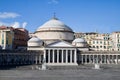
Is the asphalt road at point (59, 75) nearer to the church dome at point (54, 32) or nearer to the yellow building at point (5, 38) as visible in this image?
the yellow building at point (5, 38)

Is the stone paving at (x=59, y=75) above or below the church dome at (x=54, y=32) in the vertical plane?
below

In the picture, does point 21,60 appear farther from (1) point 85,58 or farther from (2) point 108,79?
(2) point 108,79

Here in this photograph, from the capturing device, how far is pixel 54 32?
131500 mm

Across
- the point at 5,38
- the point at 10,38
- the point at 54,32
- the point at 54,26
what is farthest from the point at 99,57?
the point at 5,38

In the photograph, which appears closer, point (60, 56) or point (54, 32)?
point (60, 56)

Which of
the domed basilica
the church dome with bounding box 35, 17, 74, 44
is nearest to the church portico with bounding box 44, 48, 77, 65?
the domed basilica

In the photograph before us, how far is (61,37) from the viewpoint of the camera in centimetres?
13088

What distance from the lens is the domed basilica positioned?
113375 millimetres

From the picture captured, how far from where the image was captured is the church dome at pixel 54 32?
13062cm

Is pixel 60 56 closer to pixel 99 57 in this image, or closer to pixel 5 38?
pixel 99 57

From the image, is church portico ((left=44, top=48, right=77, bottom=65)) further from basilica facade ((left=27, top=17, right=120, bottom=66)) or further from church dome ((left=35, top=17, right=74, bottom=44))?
church dome ((left=35, top=17, right=74, bottom=44))

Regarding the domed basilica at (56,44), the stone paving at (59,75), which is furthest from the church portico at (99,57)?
the stone paving at (59,75)

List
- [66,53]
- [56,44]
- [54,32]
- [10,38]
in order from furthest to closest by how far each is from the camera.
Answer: [54,32], [10,38], [56,44], [66,53]

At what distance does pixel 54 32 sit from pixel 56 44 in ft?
56.5
